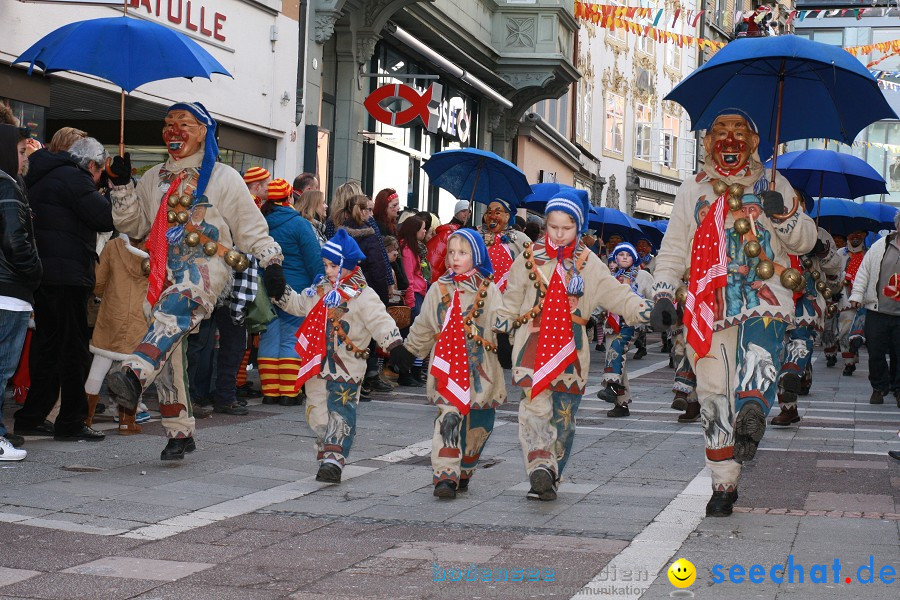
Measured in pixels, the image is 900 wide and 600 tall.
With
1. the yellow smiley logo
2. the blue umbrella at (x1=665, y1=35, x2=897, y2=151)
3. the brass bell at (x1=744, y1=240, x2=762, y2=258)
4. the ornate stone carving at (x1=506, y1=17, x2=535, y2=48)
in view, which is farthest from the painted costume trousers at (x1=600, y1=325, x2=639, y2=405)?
the ornate stone carving at (x1=506, y1=17, x2=535, y2=48)

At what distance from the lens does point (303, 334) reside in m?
8.08

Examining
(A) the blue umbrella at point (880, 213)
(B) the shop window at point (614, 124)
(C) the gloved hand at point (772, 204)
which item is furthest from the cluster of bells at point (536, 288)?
(B) the shop window at point (614, 124)

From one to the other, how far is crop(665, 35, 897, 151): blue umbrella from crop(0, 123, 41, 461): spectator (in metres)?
3.89

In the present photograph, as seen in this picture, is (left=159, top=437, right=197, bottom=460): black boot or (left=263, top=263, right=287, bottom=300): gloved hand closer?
(left=263, top=263, right=287, bottom=300): gloved hand

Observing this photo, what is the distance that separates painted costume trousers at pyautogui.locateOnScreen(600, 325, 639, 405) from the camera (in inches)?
486

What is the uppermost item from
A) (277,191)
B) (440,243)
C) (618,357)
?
(277,191)

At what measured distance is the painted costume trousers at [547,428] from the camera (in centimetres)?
730

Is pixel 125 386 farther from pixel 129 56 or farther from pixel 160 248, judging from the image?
pixel 129 56

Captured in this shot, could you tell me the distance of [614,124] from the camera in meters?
45.2

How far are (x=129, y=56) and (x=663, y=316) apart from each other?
4.13 m

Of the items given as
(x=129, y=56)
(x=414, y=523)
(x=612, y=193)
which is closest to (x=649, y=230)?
(x=612, y=193)

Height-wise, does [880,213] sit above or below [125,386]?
above

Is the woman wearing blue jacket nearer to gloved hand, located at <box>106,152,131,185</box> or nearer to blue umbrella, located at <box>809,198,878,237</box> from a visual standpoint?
gloved hand, located at <box>106,152,131,185</box>

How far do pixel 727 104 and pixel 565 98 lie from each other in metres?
29.7
